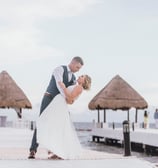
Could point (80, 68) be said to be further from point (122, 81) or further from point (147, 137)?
point (122, 81)

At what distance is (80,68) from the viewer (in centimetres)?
755

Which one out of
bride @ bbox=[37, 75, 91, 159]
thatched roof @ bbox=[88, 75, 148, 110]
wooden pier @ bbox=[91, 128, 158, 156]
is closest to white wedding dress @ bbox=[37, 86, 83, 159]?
bride @ bbox=[37, 75, 91, 159]

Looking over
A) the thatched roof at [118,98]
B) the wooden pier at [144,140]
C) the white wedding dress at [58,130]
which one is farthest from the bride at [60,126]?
the thatched roof at [118,98]

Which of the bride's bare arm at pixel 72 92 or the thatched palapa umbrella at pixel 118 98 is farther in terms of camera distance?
the thatched palapa umbrella at pixel 118 98

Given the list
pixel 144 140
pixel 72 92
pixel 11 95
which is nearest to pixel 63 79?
pixel 72 92

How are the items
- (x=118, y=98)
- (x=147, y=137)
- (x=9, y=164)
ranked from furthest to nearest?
1. (x=118, y=98)
2. (x=147, y=137)
3. (x=9, y=164)

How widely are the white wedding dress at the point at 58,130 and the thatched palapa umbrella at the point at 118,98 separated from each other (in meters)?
32.7

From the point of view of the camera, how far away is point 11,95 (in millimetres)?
35594

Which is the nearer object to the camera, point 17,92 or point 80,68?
point 80,68

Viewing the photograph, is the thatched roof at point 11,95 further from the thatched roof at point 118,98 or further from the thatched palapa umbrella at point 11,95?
the thatched roof at point 118,98

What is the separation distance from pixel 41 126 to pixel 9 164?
0.89 meters

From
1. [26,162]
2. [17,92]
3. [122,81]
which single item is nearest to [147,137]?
[17,92]

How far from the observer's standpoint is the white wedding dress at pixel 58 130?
727 cm

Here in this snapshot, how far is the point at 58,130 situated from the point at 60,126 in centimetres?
6
